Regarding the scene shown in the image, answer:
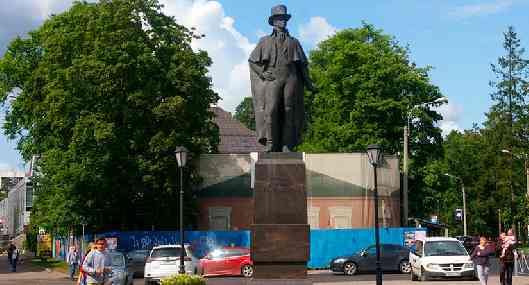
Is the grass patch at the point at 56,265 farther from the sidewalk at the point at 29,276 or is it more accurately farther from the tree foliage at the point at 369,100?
the tree foliage at the point at 369,100

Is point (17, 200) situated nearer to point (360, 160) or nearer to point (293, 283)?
point (360, 160)

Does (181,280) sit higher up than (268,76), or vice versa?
(268,76)

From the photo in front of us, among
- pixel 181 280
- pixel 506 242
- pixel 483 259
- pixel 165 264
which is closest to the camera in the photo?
pixel 181 280

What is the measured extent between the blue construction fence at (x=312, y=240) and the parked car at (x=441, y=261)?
36.7 feet

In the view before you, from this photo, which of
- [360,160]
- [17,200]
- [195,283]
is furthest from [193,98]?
[17,200]

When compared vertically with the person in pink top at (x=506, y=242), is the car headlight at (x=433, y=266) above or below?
below

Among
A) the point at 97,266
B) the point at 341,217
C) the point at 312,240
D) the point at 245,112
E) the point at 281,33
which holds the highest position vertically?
the point at 245,112

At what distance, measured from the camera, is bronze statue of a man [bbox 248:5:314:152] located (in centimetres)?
1374

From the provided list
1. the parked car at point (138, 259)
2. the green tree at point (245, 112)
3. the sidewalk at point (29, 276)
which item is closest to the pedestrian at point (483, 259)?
the parked car at point (138, 259)

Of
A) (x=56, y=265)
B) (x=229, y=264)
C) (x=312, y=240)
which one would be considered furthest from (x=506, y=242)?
(x=56, y=265)

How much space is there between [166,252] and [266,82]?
14691mm

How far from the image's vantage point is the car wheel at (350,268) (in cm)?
3397

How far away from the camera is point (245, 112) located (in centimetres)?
10362

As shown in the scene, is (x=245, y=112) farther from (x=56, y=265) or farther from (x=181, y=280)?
(x=181, y=280)
